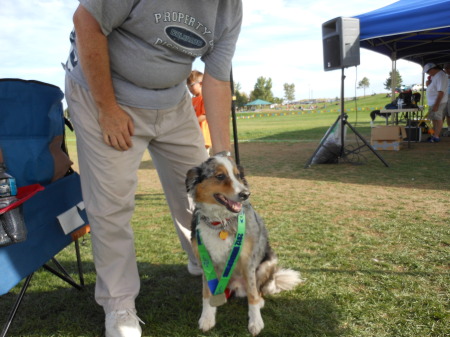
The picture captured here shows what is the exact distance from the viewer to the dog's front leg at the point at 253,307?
2.31m

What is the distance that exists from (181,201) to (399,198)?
3.76 m

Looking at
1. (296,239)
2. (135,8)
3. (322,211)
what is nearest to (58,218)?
(135,8)

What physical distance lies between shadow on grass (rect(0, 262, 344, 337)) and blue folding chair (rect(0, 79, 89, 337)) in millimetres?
478

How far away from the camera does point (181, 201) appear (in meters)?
2.86

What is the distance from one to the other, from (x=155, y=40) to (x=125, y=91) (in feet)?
1.16

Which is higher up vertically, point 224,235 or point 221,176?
point 221,176

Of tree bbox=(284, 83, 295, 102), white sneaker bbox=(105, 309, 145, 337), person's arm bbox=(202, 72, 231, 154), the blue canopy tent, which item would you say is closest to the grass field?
white sneaker bbox=(105, 309, 145, 337)

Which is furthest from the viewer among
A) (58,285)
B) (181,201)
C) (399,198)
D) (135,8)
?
(399,198)

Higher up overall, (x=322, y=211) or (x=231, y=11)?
(x=231, y=11)

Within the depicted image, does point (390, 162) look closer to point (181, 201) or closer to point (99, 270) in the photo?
point (181, 201)

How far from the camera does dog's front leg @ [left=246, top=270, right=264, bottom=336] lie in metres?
2.31

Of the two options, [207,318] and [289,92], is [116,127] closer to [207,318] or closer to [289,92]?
[207,318]

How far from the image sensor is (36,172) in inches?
88.0

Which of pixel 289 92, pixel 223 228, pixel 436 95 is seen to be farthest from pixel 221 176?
pixel 289 92
